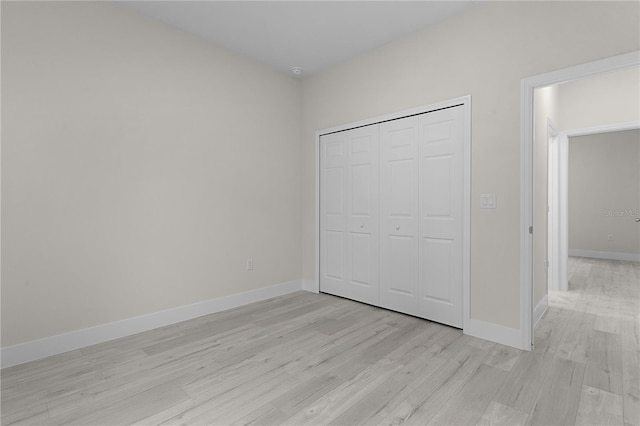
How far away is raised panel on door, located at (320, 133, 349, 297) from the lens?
3.94 metres

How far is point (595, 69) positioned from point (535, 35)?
1.71ft

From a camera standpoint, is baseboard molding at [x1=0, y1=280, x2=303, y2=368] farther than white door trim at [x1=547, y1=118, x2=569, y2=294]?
No

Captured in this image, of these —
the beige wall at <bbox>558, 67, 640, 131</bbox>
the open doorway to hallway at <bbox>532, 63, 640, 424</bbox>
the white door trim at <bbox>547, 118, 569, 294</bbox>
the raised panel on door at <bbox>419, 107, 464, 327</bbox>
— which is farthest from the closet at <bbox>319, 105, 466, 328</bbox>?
the beige wall at <bbox>558, 67, 640, 131</bbox>

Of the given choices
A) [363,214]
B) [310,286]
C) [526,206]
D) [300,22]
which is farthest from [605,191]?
[300,22]

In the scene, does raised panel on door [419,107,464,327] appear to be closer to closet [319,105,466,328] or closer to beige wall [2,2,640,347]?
closet [319,105,466,328]

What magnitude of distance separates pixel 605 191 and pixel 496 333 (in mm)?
5731

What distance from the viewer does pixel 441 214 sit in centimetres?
303

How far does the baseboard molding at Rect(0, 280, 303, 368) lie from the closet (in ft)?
3.81

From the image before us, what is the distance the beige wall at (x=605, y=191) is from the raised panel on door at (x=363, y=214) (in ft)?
17.4

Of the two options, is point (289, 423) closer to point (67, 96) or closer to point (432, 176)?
point (432, 176)

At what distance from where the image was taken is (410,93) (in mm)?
3229

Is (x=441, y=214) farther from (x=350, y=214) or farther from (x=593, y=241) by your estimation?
(x=593, y=241)

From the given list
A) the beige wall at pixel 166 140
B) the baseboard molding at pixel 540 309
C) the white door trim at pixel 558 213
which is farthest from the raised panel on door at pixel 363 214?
the white door trim at pixel 558 213

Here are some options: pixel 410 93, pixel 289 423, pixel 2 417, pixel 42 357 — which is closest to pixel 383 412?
pixel 289 423
